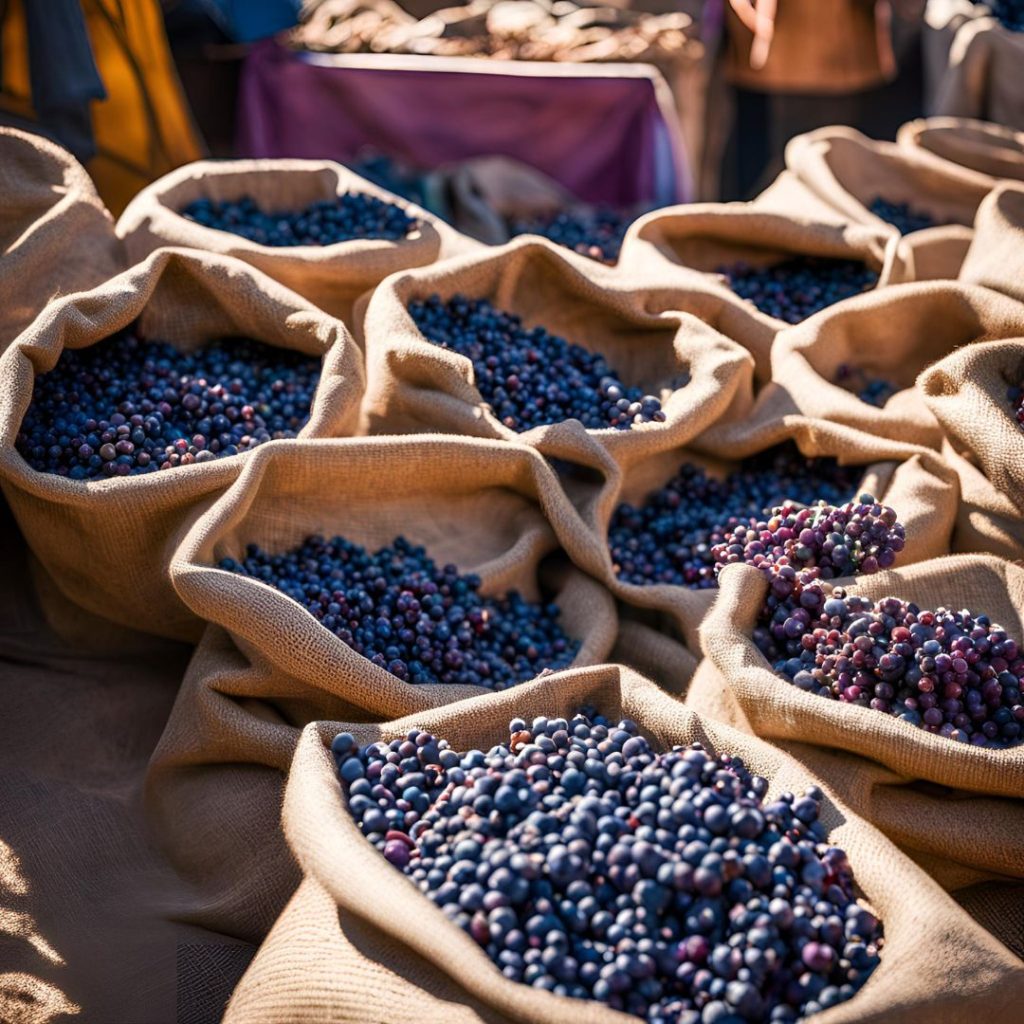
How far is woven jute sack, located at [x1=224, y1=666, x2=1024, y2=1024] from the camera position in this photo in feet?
3.89

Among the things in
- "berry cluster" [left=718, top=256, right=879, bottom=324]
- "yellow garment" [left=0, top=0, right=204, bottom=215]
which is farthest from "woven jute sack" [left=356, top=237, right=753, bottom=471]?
"yellow garment" [left=0, top=0, right=204, bottom=215]

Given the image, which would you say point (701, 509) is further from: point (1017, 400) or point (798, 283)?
point (798, 283)

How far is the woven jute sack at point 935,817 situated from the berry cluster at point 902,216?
189cm

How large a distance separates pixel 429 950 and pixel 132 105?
3172mm

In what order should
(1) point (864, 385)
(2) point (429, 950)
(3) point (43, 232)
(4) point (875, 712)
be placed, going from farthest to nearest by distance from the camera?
(1) point (864, 385), (3) point (43, 232), (4) point (875, 712), (2) point (429, 950)

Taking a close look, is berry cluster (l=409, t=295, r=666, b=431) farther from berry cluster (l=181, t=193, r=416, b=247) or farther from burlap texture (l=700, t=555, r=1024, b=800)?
burlap texture (l=700, t=555, r=1024, b=800)

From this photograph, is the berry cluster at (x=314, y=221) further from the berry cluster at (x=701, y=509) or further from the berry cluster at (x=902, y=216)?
the berry cluster at (x=902, y=216)

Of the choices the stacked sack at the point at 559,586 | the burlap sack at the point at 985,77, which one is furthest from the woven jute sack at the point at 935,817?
the burlap sack at the point at 985,77

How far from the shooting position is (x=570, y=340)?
8.31 feet

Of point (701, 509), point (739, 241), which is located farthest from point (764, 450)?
point (739, 241)

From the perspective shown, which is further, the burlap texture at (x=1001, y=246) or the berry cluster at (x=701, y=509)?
the burlap texture at (x=1001, y=246)

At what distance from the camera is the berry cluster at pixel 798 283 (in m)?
2.67

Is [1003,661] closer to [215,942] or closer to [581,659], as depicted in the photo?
[581,659]

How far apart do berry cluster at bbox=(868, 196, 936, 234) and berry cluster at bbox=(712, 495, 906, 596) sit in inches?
53.9
